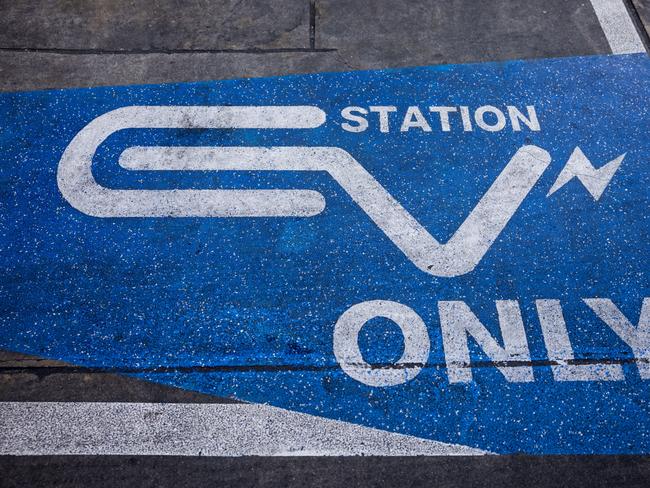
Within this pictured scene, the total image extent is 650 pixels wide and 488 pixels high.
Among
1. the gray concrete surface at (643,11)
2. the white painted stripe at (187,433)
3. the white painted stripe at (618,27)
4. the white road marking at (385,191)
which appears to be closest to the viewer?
the white painted stripe at (187,433)

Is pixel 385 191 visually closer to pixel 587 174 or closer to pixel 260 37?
pixel 587 174

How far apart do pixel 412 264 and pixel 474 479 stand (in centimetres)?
122

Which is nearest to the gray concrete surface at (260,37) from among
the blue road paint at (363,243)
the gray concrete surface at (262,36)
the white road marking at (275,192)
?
the gray concrete surface at (262,36)

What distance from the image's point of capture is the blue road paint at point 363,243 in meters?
2.84

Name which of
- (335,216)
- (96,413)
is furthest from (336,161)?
(96,413)

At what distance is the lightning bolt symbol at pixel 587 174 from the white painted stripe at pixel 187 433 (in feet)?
6.31

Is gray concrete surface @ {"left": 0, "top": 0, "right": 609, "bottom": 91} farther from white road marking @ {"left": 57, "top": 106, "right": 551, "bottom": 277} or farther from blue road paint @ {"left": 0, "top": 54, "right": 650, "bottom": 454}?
white road marking @ {"left": 57, "top": 106, "right": 551, "bottom": 277}

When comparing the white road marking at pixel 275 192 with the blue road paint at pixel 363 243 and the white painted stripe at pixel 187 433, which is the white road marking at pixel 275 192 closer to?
the blue road paint at pixel 363 243

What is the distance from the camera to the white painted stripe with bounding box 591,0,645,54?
14.4 ft

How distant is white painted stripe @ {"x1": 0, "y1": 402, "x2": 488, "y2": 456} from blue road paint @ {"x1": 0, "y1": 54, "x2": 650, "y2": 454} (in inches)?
3.7

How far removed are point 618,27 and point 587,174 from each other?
6.03 ft

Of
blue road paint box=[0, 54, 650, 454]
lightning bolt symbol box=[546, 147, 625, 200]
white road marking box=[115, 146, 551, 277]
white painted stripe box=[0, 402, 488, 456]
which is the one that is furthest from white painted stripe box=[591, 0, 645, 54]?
white painted stripe box=[0, 402, 488, 456]

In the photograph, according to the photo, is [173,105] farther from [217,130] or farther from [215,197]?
[215,197]

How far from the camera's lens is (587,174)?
3605mm
